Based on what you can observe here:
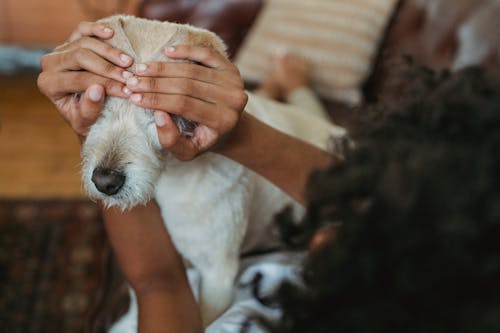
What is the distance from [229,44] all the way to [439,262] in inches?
58.4

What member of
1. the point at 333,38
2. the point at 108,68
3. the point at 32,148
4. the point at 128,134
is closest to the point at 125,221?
the point at 128,134

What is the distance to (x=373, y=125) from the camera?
0.66m

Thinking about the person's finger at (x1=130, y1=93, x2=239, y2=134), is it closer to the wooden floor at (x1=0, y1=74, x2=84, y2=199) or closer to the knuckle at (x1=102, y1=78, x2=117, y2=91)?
the knuckle at (x1=102, y1=78, x2=117, y2=91)

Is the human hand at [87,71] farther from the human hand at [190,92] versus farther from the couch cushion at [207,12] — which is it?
the couch cushion at [207,12]

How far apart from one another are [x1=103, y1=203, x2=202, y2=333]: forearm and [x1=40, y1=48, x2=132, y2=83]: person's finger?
0.29 metres

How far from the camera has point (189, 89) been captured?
2.51ft

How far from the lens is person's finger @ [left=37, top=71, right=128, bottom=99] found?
0.79 metres

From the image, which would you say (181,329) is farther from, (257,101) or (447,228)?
(447,228)

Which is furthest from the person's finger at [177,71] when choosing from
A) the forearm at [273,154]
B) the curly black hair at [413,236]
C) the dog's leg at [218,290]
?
the dog's leg at [218,290]

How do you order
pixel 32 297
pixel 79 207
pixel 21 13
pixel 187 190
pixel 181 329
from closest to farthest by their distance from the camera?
1. pixel 181 329
2. pixel 187 190
3. pixel 32 297
4. pixel 79 207
5. pixel 21 13

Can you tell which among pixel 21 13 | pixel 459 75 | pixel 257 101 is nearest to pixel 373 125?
pixel 459 75

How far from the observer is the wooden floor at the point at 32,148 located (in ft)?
7.16

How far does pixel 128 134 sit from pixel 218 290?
40cm

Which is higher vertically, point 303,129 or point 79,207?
point 303,129
